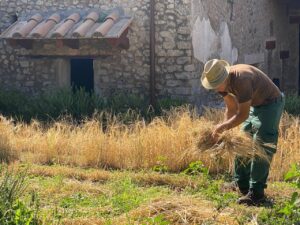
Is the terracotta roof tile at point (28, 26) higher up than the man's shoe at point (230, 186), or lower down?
higher up

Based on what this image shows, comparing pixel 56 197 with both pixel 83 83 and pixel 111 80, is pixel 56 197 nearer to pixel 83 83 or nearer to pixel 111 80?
pixel 111 80

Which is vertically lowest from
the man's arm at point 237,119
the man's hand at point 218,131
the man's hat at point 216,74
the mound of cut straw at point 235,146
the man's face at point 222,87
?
the mound of cut straw at point 235,146

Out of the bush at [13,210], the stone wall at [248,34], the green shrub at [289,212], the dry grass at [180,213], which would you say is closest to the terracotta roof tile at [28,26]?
the stone wall at [248,34]

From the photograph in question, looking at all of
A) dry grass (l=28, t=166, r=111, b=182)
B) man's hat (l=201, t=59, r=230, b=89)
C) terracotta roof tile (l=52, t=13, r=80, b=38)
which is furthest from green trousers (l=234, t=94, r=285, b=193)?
terracotta roof tile (l=52, t=13, r=80, b=38)

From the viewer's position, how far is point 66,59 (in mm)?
11172

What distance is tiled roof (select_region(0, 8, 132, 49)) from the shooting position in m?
9.52

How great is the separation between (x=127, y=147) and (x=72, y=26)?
3959 millimetres

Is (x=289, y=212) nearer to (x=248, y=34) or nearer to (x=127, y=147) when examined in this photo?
(x=127, y=147)

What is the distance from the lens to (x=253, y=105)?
5.25 m

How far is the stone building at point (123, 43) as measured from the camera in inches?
390

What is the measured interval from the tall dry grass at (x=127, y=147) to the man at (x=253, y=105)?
1111 millimetres

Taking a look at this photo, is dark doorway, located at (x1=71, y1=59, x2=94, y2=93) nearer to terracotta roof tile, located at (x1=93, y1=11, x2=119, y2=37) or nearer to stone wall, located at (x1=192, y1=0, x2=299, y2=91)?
terracotta roof tile, located at (x1=93, y1=11, x2=119, y2=37)

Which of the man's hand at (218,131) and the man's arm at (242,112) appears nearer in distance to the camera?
the man's arm at (242,112)

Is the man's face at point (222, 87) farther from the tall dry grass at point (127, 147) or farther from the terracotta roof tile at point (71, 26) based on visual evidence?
the terracotta roof tile at point (71, 26)
